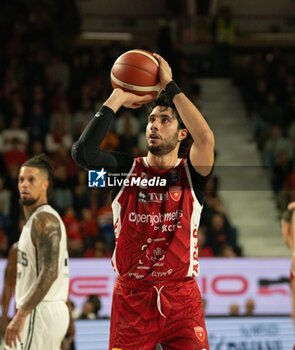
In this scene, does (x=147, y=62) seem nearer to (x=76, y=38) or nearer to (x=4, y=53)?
(x=4, y=53)

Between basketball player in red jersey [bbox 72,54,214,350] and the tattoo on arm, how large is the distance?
796 mm

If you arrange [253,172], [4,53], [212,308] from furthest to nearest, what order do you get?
[4,53] < [253,172] < [212,308]

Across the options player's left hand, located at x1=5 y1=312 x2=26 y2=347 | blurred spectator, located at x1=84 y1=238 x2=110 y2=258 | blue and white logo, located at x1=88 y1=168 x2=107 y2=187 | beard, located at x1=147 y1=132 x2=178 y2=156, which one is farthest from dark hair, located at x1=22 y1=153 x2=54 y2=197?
blurred spectator, located at x1=84 y1=238 x2=110 y2=258

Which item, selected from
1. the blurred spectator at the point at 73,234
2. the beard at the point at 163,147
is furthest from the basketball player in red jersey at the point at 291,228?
the blurred spectator at the point at 73,234

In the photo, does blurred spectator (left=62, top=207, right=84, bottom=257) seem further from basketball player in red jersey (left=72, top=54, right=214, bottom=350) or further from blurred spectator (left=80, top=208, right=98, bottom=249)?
basketball player in red jersey (left=72, top=54, right=214, bottom=350)

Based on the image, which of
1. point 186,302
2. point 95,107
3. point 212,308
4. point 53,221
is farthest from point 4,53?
point 186,302

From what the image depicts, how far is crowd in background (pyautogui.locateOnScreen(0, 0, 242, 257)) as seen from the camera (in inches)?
408

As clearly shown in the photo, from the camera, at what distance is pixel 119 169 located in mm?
4863

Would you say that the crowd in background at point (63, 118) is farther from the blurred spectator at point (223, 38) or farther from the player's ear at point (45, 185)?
the player's ear at point (45, 185)

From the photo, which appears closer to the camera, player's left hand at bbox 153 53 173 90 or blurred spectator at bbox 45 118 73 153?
player's left hand at bbox 153 53 173 90

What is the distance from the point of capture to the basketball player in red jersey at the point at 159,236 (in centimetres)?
476

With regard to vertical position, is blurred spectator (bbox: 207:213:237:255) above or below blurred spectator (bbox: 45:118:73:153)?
below

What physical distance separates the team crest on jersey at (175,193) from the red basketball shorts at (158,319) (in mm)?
467

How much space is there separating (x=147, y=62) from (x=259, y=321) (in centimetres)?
503
